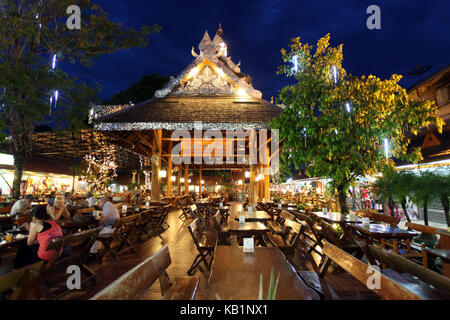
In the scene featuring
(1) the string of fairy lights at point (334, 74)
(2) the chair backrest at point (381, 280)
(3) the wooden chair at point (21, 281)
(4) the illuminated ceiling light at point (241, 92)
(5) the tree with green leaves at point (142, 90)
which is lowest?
(2) the chair backrest at point (381, 280)

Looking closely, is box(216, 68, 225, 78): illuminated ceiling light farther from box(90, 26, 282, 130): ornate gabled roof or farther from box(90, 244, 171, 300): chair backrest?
box(90, 244, 171, 300): chair backrest

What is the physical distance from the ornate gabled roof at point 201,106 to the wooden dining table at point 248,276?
237 inches

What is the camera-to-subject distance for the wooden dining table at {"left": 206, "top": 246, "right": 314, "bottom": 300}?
1476mm

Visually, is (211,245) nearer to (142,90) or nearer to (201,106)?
(201,106)

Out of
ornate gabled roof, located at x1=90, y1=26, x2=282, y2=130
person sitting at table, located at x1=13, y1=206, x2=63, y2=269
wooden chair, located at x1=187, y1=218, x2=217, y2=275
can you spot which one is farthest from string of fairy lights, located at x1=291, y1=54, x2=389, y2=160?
person sitting at table, located at x1=13, y1=206, x2=63, y2=269

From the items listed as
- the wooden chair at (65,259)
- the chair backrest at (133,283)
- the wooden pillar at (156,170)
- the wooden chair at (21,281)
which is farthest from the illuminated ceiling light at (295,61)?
the wooden pillar at (156,170)

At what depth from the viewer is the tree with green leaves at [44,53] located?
22.3 feet

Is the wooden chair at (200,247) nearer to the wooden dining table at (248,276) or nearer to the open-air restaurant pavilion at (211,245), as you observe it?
the open-air restaurant pavilion at (211,245)

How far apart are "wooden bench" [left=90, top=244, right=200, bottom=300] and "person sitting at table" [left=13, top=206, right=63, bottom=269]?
226 cm

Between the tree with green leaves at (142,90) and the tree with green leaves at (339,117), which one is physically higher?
the tree with green leaves at (142,90)

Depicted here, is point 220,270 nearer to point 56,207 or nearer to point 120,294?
point 120,294

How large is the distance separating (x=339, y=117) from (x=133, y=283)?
451 centimetres

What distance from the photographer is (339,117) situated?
14.5ft
